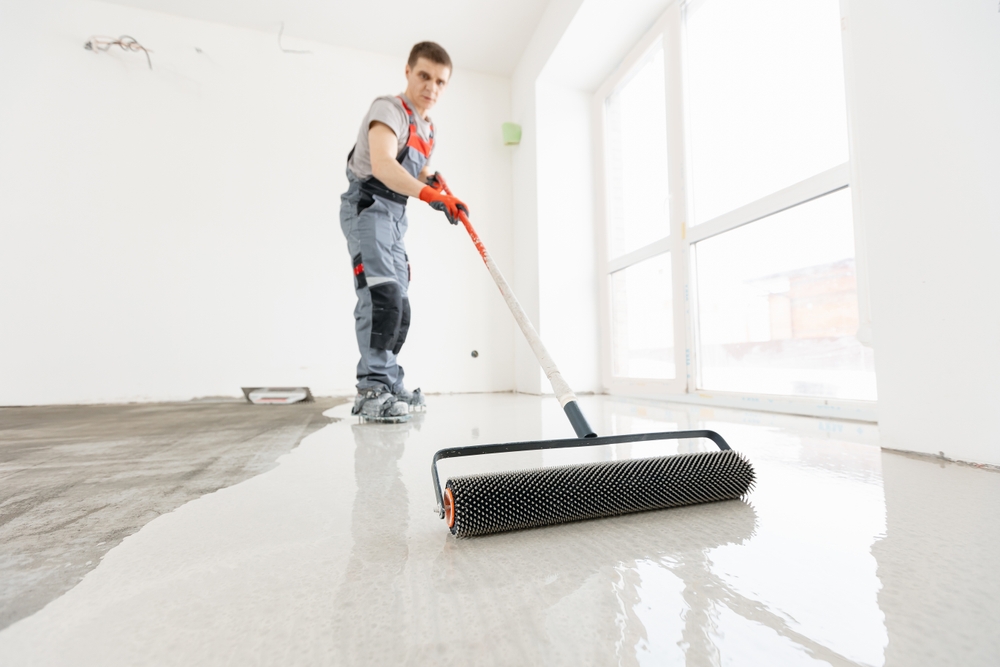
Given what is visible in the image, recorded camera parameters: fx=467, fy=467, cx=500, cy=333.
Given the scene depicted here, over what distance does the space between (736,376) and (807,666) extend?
205 cm

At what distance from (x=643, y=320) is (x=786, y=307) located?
3.83 ft

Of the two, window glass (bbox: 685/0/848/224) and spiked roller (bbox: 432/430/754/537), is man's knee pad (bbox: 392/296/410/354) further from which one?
window glass (bbox: 685/0/848/224)

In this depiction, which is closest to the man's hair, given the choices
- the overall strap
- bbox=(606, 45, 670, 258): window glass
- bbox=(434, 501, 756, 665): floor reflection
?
the overall strap

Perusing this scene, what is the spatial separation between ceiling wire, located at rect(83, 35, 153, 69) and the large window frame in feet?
11.1

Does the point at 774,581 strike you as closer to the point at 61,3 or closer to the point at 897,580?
the point at 897,580

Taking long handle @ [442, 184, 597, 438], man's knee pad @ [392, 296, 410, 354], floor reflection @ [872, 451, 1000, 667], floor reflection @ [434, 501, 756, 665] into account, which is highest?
man's knee pad @ [392, 296, 410, 354]

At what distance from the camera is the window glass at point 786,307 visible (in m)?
1.62

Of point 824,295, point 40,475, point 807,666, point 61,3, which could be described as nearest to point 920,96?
point 824,295

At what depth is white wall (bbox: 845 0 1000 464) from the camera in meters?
0.86

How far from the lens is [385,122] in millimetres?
1729

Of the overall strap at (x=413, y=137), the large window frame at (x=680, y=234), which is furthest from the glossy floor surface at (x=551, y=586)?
the overall strap at (x=413, y=137)

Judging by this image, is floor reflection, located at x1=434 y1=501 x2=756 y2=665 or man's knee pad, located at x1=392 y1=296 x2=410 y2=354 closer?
floor reflection, located at x1=434 y1=501 x2=756 y2=665

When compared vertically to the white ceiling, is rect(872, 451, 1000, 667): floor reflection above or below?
below

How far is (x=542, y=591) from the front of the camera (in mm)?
441
